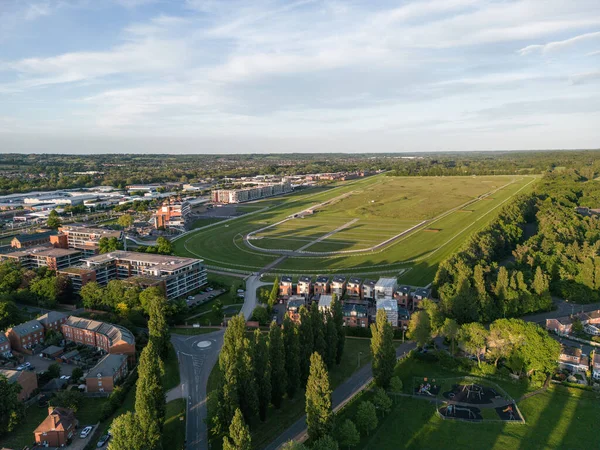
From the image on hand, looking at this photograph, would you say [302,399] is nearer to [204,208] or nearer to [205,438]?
[205,438]

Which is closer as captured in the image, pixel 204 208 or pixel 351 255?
pixel 351 255

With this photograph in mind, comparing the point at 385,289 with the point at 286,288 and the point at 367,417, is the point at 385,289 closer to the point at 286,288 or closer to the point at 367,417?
the point at 286,288

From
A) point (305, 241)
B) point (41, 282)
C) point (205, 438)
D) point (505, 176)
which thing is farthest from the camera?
point (505, 176)

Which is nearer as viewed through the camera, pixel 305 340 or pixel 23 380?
pixel 23 380

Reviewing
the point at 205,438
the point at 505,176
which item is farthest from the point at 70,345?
the point at 505,176

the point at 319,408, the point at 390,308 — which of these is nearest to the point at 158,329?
the point at 319,408

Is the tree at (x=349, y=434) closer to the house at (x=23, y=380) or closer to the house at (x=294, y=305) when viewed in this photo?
the house at (x=294, y=305)
